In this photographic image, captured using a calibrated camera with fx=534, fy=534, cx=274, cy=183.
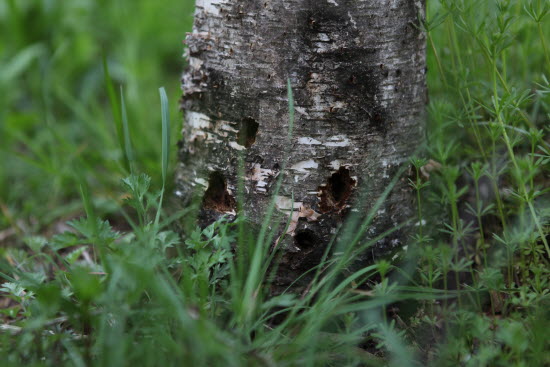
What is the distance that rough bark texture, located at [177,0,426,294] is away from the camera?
158 cm

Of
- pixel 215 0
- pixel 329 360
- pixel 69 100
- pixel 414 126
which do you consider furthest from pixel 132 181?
pixel 69 100

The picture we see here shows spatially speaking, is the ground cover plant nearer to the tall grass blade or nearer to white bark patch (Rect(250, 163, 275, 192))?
the tall grass blade

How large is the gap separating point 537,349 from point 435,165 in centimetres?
80

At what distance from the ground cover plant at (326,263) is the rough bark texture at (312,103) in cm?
8

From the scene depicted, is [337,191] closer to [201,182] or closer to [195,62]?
[201,182]

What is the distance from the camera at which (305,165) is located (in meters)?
1.64

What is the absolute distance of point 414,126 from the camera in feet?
5.76

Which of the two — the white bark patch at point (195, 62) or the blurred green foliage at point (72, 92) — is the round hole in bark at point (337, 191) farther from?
the blurred green foliage at point (72, 92)

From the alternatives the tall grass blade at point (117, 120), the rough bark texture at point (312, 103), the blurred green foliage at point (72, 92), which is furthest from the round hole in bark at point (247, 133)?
the blurred green foliage at point (72, 92)

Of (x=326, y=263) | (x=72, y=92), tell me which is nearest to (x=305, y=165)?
(x=326, y=263)

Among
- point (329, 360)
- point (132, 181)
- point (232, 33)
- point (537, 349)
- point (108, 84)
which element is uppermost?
point (232, 33)

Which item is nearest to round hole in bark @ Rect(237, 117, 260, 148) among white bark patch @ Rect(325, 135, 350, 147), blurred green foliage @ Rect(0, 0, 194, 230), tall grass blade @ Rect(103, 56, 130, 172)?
white bark patch @ Rect(325, 135, 350, 147)

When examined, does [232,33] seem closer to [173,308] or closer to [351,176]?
[351,176]

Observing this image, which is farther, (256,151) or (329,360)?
(256,151)
